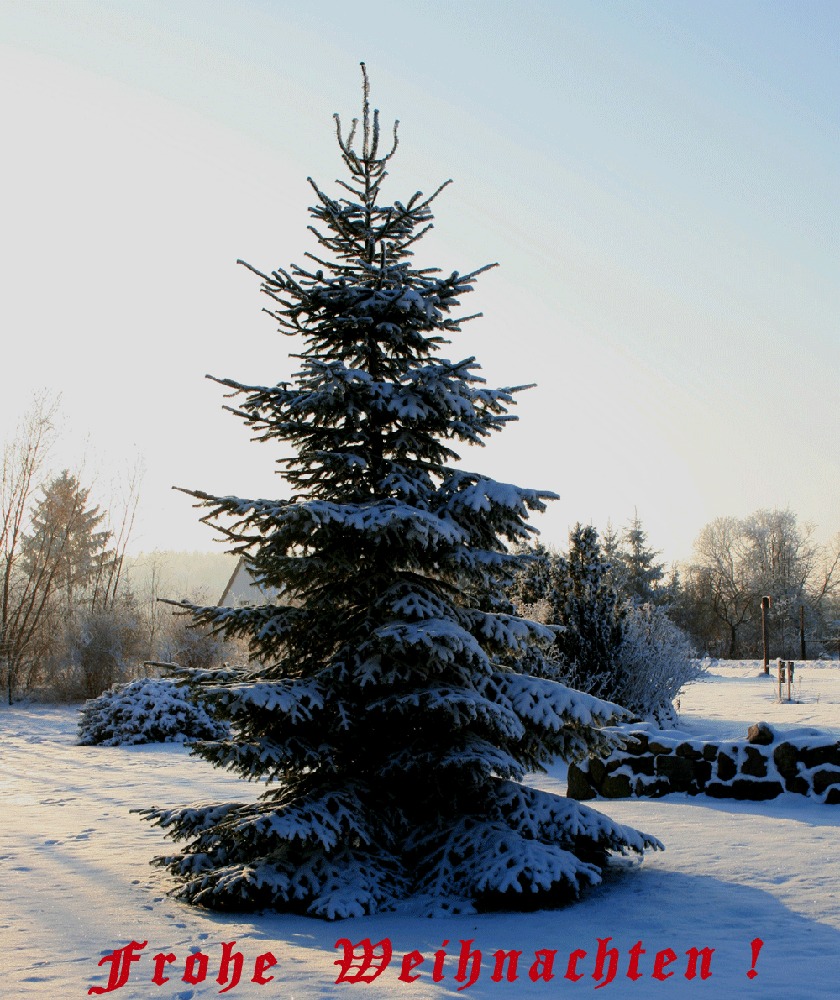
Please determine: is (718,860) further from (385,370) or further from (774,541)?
(774,541)

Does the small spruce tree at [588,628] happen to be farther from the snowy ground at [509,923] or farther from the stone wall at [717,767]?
the snowy ground at [509,923]

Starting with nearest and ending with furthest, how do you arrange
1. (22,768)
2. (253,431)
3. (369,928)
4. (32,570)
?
(369,928), (253,431), (22,768), (32,570)

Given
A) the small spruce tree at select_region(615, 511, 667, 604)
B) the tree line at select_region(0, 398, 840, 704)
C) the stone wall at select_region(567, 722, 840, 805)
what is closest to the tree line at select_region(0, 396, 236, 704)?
the tree line at select_region(0, 398, 840, 704)

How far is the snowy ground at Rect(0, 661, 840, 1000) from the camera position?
3943 mm

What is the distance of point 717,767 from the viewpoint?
349 inches

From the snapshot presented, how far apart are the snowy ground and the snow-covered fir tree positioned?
0.93 feet

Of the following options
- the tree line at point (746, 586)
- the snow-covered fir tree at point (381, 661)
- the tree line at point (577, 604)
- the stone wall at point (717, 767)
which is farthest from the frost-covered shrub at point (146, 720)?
the tree line at point (746, 586)

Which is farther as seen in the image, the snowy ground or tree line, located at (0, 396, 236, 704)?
tree line, located at (0, 396, 236, 704)

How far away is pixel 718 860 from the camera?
6.23 metres

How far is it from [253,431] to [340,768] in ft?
7.86

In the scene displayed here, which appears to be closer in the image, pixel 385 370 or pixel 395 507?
pixel 395 507

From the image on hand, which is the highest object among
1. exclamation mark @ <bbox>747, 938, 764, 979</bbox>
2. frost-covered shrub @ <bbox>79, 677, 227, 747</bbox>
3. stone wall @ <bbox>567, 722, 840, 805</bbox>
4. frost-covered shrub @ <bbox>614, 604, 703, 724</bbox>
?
frost-covered shrub @ <bbox>614, 604, 703, 724</bbox>

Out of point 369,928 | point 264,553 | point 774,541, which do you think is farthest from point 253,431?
point 774,541

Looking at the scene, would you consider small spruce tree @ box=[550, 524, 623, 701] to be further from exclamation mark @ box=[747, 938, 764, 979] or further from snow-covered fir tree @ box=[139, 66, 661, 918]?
exclamation mark @ box=[747, 938, 764, 979]
